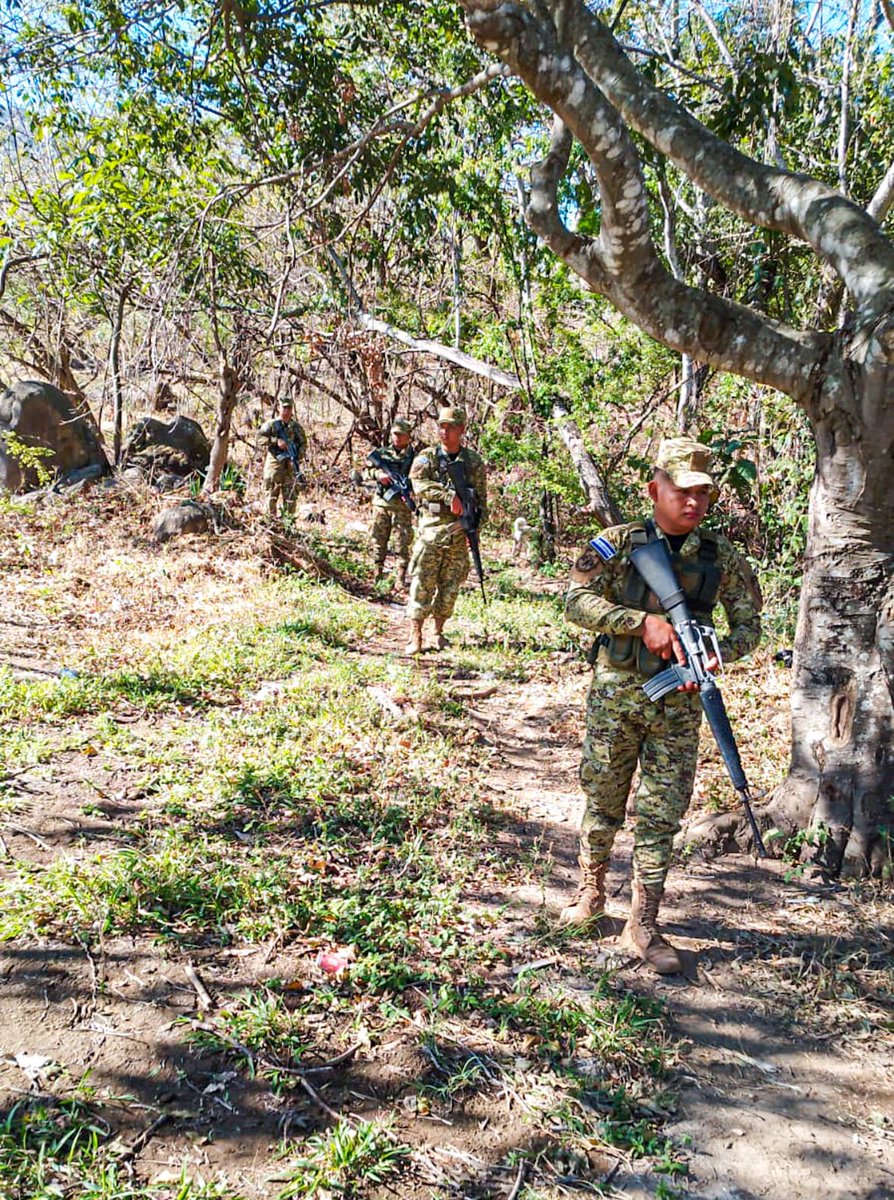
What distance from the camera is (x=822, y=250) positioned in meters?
3.35

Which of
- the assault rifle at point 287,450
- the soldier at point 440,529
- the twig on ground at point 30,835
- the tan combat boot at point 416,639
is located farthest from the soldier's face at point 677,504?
the assault rifle at point 287,450

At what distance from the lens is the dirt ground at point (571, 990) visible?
219cm

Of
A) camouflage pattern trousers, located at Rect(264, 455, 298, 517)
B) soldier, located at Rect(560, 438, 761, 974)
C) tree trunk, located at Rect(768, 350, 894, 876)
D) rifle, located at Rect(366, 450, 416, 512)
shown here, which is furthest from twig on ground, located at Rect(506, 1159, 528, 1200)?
camouflage pattern trousers, located at Rect(264, 455, 298, 517)

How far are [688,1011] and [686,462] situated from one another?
6.35 feet

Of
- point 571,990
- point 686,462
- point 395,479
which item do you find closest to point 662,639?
point 686,462

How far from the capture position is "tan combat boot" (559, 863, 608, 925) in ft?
10.5

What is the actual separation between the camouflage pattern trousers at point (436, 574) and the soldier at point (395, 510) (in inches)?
94.7

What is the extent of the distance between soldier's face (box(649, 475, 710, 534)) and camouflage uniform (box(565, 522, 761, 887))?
74mm

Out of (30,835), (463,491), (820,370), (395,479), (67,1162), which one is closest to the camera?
(67,1162)

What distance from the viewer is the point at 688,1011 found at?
284 cm

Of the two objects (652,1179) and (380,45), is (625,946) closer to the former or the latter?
(652,1179)

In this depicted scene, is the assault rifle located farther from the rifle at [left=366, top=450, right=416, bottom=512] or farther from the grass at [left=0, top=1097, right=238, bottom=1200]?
the grass at [left=0, top=1097, right=238, bottom=1200]

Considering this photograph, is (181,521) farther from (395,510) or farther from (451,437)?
(451,437)

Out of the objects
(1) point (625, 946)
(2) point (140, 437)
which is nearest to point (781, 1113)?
(1) point (625, 946)
